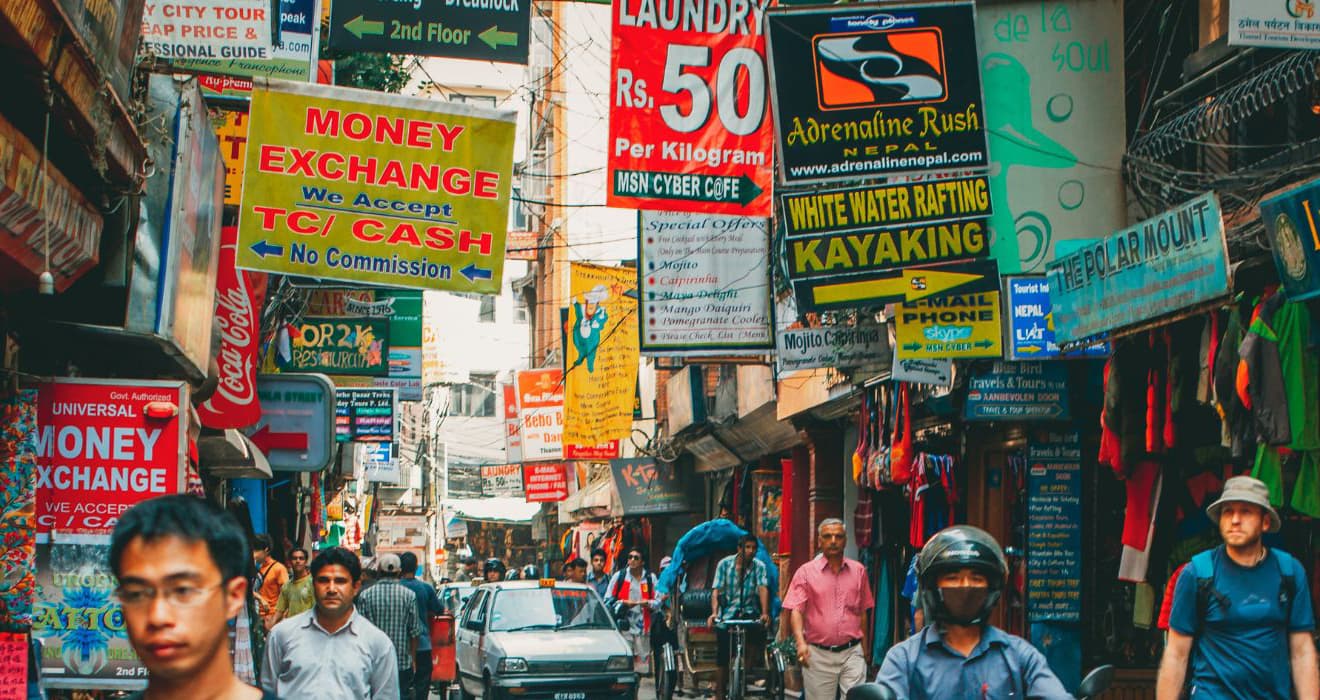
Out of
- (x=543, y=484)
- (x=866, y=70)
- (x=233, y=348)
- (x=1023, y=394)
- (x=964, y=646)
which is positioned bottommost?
(x=964, y=646)

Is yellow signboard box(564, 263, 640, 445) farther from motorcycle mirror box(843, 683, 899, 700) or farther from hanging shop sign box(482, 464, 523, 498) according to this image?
motorcycle mirror box(843, 683, 899, 700)

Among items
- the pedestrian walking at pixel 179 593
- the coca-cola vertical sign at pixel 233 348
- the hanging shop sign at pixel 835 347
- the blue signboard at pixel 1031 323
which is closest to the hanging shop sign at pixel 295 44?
the coca-cola vertical sign at pixel 233 348

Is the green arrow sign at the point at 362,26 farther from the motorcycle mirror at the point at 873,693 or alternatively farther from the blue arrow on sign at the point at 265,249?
the motorcycle mirror at the point at 873,693

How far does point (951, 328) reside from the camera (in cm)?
1353

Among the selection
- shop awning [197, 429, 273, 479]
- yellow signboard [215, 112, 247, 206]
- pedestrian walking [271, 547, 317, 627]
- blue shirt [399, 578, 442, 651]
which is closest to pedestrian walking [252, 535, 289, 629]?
pedestrian walking [271, 547, 317, 627]

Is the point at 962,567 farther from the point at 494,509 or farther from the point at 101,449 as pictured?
the point at 494,509

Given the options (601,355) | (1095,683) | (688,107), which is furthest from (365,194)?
(601,355)

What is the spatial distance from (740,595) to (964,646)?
39.1 ft

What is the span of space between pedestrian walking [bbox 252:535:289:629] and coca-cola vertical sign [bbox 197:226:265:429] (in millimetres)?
1588

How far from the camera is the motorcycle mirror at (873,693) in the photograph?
16.5 ft

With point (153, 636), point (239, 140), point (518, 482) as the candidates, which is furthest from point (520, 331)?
point (153, 636)

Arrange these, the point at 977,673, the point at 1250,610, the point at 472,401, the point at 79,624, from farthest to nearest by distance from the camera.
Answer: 1. the point at 472,401
2. the point at 79,624
3. the point at 1250,610
4. the point at 977,673

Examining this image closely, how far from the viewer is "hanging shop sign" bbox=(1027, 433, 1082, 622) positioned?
1391 cm

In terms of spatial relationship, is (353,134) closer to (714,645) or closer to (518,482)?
(714,645)
